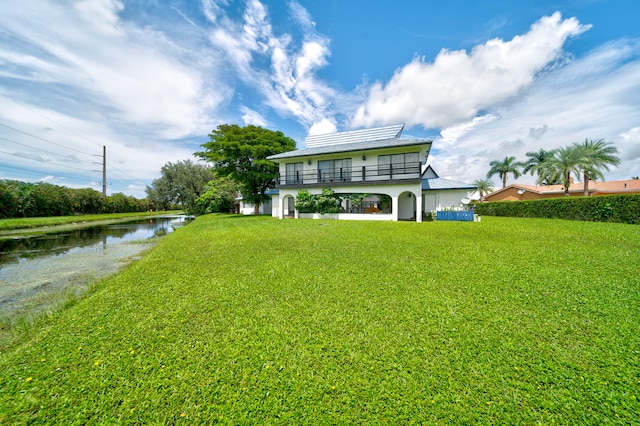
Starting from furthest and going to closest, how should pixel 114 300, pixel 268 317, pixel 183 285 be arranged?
pixel 183 285 → pixel 114 300 → pixel 268 317

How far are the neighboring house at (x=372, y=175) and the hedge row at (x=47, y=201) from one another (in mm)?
29626

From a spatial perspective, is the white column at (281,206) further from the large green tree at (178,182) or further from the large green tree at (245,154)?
the large green tree at (178,182)

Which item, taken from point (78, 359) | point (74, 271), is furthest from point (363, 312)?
point (74, 271)

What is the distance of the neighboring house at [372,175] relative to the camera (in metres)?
16.8

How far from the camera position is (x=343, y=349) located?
126 inches

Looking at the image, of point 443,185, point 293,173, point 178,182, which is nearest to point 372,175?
point 293,173

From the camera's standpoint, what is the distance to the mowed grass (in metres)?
2.36

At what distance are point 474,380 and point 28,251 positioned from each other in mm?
18516

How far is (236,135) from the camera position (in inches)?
955

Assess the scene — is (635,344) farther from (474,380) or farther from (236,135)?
(236,135)

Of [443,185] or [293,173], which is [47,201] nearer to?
[293,173]

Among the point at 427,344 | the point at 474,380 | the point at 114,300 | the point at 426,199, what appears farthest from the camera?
the point at 426,199

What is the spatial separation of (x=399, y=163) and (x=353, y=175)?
3699mm

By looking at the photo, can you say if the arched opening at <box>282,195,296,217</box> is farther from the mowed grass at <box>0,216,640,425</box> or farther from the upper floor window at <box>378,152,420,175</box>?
the mowed grass at <box>0,216,640,425</box>
